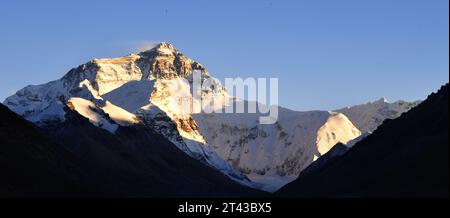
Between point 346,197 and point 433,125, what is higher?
point 433,125

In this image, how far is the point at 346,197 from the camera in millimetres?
193000
